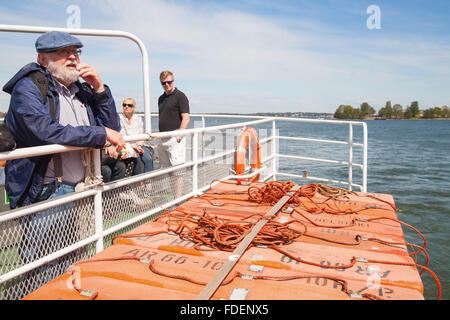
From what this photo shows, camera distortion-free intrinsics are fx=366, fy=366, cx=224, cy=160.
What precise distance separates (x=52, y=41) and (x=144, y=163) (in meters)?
2.28

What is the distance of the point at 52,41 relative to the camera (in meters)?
2.25

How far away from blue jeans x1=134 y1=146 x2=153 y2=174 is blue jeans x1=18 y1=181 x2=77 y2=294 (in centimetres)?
187

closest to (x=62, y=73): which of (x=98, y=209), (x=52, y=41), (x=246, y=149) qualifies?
(x=52, y=41)

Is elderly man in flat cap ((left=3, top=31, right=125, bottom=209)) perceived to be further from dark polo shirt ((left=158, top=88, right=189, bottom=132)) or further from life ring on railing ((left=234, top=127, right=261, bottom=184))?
dark polo shirt ((left=158, top=88, right=189, bottom=132))

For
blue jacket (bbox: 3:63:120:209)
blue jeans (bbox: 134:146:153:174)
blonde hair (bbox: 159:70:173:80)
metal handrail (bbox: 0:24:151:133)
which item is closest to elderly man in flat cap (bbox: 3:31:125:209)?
blue jacket (bbox: 3:63:120:209)

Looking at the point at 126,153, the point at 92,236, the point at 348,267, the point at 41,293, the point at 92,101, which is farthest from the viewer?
the point at 126,153

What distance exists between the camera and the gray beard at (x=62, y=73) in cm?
234

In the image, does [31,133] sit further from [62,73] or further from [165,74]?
[165,74]

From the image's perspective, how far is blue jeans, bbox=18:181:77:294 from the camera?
7.02 feet

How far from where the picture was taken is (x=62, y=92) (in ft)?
7.98

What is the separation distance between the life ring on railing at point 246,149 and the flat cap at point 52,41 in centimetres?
309
